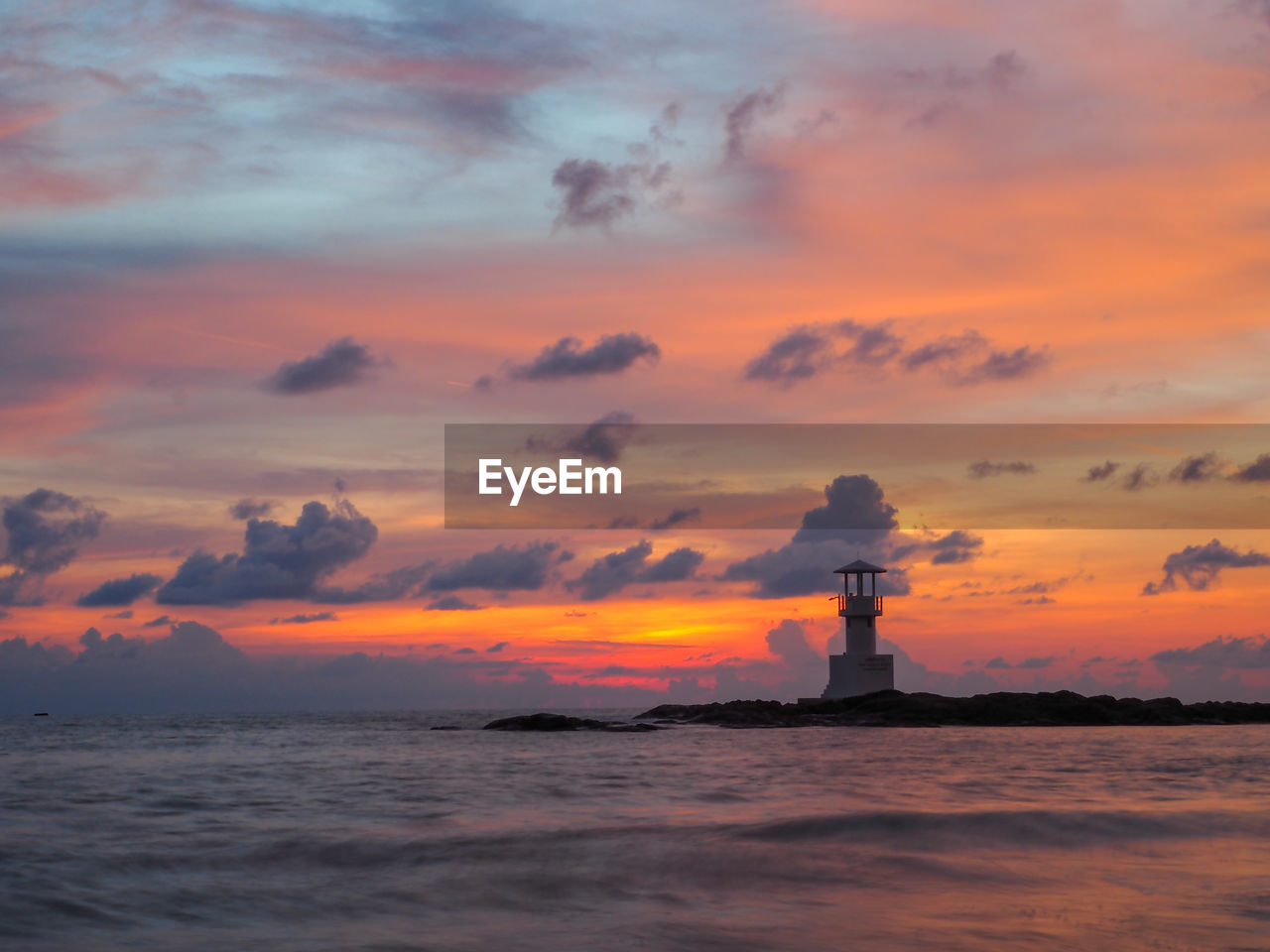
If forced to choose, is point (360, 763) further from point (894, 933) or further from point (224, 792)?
point (894, 933)

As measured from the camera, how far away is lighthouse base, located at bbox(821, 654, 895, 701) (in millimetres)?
58156

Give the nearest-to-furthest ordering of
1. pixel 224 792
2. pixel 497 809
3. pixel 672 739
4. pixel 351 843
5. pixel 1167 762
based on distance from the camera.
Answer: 1. pixel 351 843
2. pixel 497 809
3. pixel 224 792
4. pixel 1167 762
5. pixel 672 739

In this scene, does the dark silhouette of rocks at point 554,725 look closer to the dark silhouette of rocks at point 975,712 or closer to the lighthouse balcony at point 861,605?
the dark silhouette of rocks at point 975,712

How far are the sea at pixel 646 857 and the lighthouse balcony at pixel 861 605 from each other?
23534mm

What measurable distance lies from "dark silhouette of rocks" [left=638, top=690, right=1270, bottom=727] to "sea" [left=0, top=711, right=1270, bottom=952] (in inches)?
921

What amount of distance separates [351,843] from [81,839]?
465 cm

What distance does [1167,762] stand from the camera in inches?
1284

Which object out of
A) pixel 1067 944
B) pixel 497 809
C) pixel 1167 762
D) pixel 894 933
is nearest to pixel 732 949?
pixel 894 933

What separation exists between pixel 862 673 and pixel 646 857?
143 ft

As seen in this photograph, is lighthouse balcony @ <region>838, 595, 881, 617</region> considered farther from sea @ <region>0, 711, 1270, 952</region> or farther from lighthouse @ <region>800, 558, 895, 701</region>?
sea @ <region>0, 711, 1270, 952</region>

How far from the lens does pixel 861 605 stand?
186 ft

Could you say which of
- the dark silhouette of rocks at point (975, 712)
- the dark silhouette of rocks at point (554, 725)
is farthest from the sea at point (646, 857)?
the dark silhouette of rocks at point (554, 725)

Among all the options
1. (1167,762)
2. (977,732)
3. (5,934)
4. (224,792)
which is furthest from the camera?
(977,732)

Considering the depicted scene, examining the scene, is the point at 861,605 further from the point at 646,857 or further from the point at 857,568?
the point at 646,857
